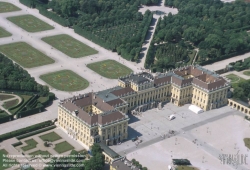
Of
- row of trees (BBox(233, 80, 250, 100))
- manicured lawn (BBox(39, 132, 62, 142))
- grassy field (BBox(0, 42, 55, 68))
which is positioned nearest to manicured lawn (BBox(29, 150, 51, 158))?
manicured lawn (BBox(39, 132, 62, 142))

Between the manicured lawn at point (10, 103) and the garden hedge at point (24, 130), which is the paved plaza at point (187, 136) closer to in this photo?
the garden hedge at point (24, 130)

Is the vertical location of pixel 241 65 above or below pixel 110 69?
above

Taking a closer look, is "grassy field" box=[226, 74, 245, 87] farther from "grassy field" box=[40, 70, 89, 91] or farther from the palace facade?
"grassy field" box=[40, 70, 89, 91]

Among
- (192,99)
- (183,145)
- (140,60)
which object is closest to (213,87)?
(192,99)

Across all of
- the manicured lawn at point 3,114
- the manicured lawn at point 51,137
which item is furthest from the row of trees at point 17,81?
the manicured lawn at point 51,137

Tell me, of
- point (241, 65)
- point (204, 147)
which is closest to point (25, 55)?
point (241, 65)

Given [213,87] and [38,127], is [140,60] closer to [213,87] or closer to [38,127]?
[213,87]

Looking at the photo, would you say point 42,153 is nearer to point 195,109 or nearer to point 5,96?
point 5,96
